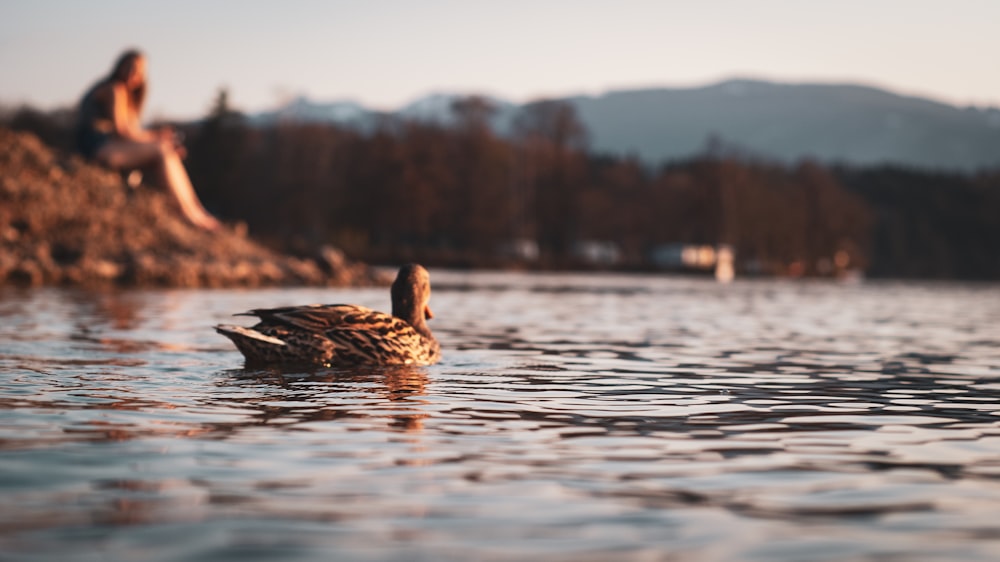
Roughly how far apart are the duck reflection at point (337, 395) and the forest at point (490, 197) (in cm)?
8107

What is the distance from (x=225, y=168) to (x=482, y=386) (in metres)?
96.6

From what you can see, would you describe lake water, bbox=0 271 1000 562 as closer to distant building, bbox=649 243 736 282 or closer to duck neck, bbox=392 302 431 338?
duck neck, bbox=392 302 431 338

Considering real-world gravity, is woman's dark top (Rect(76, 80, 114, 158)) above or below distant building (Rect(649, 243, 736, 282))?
above

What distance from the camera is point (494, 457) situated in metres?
7.33

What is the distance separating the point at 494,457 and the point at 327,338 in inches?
216

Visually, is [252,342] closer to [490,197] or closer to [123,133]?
[123,133]

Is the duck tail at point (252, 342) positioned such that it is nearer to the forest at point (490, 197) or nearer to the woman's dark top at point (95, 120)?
the woman's dark top at point (95, 120)

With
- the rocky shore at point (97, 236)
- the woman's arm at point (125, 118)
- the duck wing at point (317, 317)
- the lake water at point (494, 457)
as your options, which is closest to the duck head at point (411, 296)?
the lake water at point (494, 457)

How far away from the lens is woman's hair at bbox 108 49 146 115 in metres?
35.5

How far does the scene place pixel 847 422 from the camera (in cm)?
931

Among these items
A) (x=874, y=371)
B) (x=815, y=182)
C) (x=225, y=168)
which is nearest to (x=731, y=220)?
(x=815, y=182)

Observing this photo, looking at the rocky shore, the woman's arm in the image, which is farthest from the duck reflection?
the woman's arm

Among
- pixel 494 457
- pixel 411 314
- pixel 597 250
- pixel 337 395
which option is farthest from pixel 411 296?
pixel 597 250

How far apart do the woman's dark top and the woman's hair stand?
20.7 inches
